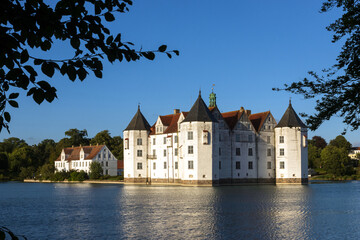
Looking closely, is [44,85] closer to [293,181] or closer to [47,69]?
[47,69]

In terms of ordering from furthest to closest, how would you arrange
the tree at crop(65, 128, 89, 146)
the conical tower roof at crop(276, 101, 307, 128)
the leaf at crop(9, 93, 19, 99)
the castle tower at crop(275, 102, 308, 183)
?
the tree at crop(65, 128, 89, 146) < the conical tower roof at crop(276, 101, 307, 128) < the castle tower at crop(275, 102, 308, 183) < the leaf at crop(9, 93, 19, 99)

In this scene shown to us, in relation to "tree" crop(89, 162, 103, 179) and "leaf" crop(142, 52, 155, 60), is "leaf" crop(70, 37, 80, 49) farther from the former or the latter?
"tree" crop(89, 162, 103, 179)

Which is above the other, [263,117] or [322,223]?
[263,117]

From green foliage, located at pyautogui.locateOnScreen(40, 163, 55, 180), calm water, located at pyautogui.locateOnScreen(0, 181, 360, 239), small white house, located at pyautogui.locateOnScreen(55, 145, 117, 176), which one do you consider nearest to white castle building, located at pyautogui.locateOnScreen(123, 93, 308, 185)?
small white house, located at pyautogui.locateOnScreen(55, 145, 117, 176)

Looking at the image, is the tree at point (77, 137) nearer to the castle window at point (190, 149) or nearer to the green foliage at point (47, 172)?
the green foliage at point (47, 172)

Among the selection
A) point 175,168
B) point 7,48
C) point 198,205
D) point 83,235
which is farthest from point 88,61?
point 175,168

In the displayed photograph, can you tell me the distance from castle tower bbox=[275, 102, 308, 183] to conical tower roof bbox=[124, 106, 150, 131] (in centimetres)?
2106

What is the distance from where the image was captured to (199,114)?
6178 centimetres

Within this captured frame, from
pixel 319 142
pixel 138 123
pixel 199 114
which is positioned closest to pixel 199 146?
pixel 199 114

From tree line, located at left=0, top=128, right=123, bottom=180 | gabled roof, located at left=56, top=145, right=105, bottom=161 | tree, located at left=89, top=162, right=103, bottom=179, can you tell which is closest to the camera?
tree, located at left=89, top=162, right=103, bottom=179

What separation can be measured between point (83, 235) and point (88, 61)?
15.7m

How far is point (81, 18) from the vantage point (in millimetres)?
4656

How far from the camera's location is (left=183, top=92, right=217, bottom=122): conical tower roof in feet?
202

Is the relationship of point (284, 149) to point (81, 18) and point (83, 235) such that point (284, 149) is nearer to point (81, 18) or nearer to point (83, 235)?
point (83, 235)
